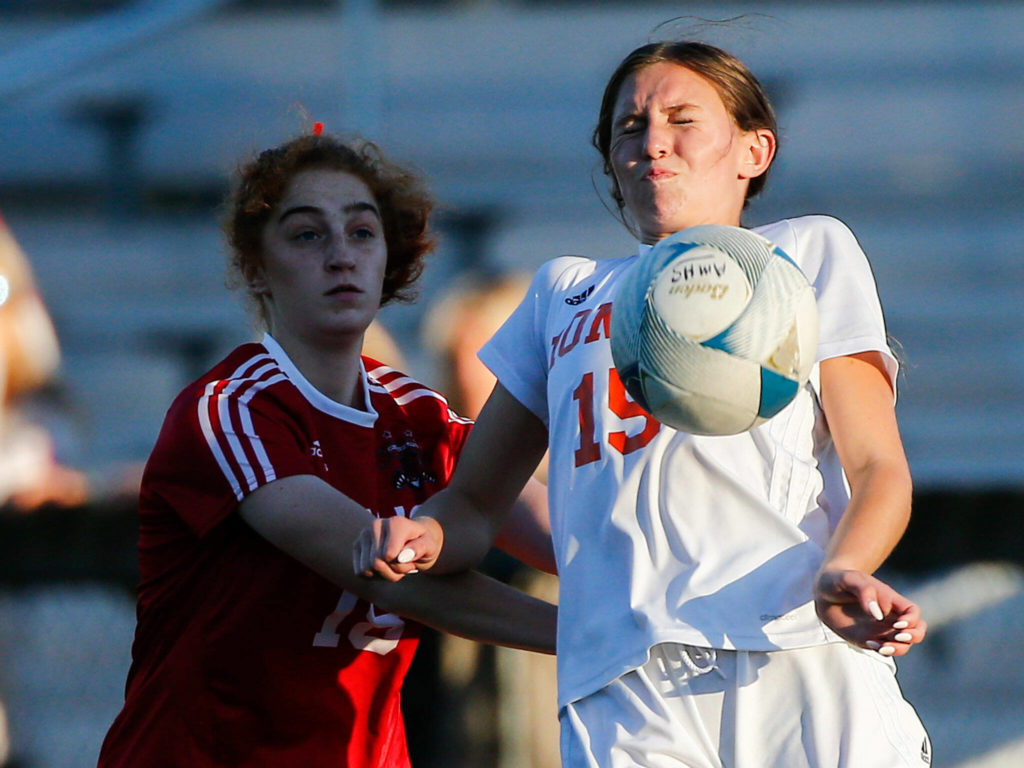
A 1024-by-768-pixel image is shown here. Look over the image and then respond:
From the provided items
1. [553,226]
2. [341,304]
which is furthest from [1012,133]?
[341,304]

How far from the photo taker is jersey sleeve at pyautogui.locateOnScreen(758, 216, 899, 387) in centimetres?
229

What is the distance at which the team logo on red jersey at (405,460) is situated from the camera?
2.98m

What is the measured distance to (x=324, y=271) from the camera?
2.95 m

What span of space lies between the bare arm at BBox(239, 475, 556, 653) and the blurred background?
11.1 ft

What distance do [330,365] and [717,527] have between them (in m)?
A: 1.06

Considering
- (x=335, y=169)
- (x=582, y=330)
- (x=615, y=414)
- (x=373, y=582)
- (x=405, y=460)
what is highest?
(x=335, y=169)

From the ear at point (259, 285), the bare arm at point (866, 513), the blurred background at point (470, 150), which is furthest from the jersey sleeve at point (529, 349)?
the blurred background at point (470, 150)

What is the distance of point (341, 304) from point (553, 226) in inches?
198

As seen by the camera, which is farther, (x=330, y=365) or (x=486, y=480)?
(x=330, y=365)

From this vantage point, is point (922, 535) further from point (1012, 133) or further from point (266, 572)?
point (1012, 133)

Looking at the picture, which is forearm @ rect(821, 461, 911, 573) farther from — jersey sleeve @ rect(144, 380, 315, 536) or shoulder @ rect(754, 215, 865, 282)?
jersey sleeve @ rect(144, 380, 315, 536)

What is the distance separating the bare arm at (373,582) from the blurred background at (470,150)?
3393 mm

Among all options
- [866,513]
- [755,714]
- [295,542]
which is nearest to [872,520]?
[866,513]

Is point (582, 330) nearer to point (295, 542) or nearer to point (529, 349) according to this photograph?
point (529, 349)
